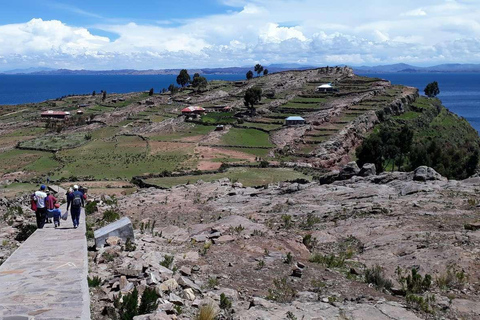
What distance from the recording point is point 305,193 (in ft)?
89.8

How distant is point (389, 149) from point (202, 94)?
3297 inches

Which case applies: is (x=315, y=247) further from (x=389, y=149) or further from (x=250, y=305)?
(x=389, y=149)

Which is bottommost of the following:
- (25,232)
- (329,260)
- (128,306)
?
(25,232)

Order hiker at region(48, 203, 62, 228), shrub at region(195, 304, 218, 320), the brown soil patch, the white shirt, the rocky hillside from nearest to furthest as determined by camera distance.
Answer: shrub at region(195, 304, 218, 320)
the rocky hillside
the white shirt
hiker at region(48, 203, 62, 228)
the brown soil patch

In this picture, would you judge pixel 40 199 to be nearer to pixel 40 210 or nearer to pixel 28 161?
pixel 40 210

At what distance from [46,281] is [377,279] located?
8879 millimetres

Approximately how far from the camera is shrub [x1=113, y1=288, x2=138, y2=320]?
8922 millimetres

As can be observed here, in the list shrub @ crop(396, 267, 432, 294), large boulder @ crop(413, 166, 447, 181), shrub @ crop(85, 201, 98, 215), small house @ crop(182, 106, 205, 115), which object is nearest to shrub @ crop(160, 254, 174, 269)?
shrub @ crop(396, 267, 432, 294)

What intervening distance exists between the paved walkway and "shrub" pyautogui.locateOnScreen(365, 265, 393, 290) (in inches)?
301

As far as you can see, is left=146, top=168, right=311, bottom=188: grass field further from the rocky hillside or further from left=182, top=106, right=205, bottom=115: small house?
left=182, top=106, right=205, bottom=115: small house

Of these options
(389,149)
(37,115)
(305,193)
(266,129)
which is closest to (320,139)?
(266,129)

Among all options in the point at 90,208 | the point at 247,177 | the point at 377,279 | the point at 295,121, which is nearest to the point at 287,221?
the point at 377,279

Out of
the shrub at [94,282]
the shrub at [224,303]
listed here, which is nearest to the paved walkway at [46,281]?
the shrub at [94,282]

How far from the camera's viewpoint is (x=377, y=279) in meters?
12.1
